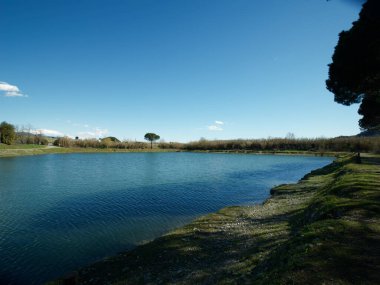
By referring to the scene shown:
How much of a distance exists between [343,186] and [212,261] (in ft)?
47.6

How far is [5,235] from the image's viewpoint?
19.9 metres

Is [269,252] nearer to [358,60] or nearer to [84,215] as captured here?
[358,60]

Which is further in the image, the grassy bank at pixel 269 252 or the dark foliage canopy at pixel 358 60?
the dark foliage canopy at pixel 358 60

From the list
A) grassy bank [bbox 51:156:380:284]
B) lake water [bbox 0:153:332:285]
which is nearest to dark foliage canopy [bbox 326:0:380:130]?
grassy bank [bbox 51:156:380:284]

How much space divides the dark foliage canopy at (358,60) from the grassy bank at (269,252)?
7863 mm

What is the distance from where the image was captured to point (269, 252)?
39.4 ft

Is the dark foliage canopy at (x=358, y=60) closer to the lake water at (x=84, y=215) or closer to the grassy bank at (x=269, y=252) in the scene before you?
the grassy bank at (x=269, y=252)

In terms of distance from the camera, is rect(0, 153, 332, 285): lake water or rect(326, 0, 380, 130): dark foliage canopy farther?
rect(326, 0, 380, 130): dark foliage canopy

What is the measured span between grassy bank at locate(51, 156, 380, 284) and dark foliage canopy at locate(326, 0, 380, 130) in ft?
25.8

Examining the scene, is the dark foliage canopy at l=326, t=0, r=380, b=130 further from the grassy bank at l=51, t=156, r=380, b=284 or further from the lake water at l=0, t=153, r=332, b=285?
the lake water at l=0, t=153, r=332, b=285

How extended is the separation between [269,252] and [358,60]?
14.8 metres

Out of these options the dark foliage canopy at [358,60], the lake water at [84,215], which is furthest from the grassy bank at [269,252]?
the dark foliage canopy at [358,60]

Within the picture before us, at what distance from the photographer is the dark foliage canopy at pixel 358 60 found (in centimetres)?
1634

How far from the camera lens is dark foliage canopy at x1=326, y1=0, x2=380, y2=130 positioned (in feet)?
53.6
